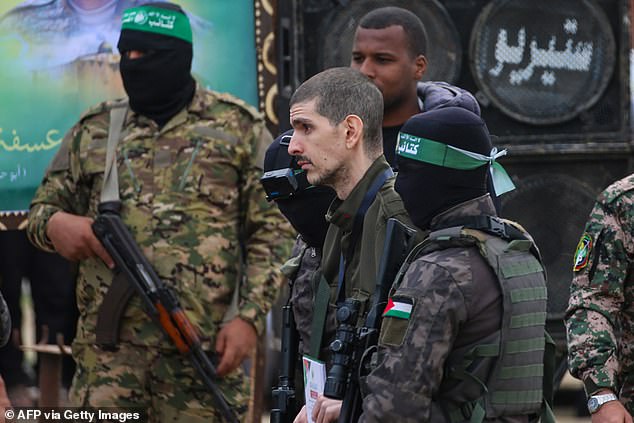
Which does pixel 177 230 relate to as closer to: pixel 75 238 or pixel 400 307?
pixel 75 238

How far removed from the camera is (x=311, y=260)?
4168 mm

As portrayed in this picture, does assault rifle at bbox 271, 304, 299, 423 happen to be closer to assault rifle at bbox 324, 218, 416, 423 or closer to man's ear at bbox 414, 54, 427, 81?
assault rifle at bbox 324, 218, 416, 423

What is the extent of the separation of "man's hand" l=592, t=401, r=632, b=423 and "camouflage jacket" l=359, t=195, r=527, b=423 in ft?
4.02

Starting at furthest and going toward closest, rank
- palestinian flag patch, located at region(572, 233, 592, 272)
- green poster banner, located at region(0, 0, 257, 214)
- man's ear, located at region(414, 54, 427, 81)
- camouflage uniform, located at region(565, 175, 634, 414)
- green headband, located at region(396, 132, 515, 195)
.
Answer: green poster banner, located at region(0, 0, 257, 214) → man's ear, located at region(414, 54, 427, 81) → palestinian flag patch, located at region(572, 233, 592, 272) → camouflage uniform, located at region(565, 175, 634, 414) → green headband, located at region(396, 132, 515, 195)

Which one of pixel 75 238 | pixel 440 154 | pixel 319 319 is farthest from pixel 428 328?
pixel 75 238

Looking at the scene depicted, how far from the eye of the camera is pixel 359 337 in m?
3.46

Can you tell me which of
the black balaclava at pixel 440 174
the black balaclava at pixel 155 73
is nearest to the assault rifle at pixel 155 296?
the black balaclava at pixel 155 73

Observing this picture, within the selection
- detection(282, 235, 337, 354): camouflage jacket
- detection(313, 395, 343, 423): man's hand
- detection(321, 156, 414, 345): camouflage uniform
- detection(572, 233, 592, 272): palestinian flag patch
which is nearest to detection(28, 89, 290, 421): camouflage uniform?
detection(282, 235, 337, 354): camouflage jacket

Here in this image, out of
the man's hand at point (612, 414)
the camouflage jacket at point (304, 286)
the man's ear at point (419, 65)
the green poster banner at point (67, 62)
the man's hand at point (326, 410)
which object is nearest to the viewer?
the man's hand at point (326, 410)

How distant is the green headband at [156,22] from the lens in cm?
542

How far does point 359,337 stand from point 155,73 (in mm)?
2207

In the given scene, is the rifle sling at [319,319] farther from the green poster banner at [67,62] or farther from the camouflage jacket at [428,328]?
the green poster banner at [67,62]

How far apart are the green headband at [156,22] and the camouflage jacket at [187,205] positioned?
0.26 m

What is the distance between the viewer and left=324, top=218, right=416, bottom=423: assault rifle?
345 cm
